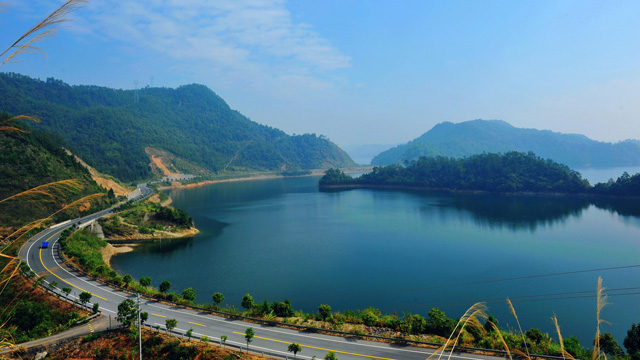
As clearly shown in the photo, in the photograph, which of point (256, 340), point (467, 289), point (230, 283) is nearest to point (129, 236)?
point (230, 283)

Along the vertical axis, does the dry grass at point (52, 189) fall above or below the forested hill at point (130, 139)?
below

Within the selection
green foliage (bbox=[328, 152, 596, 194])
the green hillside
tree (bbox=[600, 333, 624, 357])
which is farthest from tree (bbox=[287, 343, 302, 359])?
green foliage (bbox=[328, 152, 596, 194])

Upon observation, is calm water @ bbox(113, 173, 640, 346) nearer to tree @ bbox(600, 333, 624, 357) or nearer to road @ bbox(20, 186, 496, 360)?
tree @ bbox(600, 333, 624, 357)

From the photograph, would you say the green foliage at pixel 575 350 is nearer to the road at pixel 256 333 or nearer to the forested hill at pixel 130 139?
the road at pixel 256 333

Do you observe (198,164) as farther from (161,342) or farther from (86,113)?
(161,342)

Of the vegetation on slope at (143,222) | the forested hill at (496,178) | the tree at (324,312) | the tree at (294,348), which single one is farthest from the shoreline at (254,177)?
the tree at (294,348)

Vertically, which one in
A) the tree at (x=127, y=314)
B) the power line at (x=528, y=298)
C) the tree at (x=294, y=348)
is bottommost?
the power line at (x=528, y=298)
